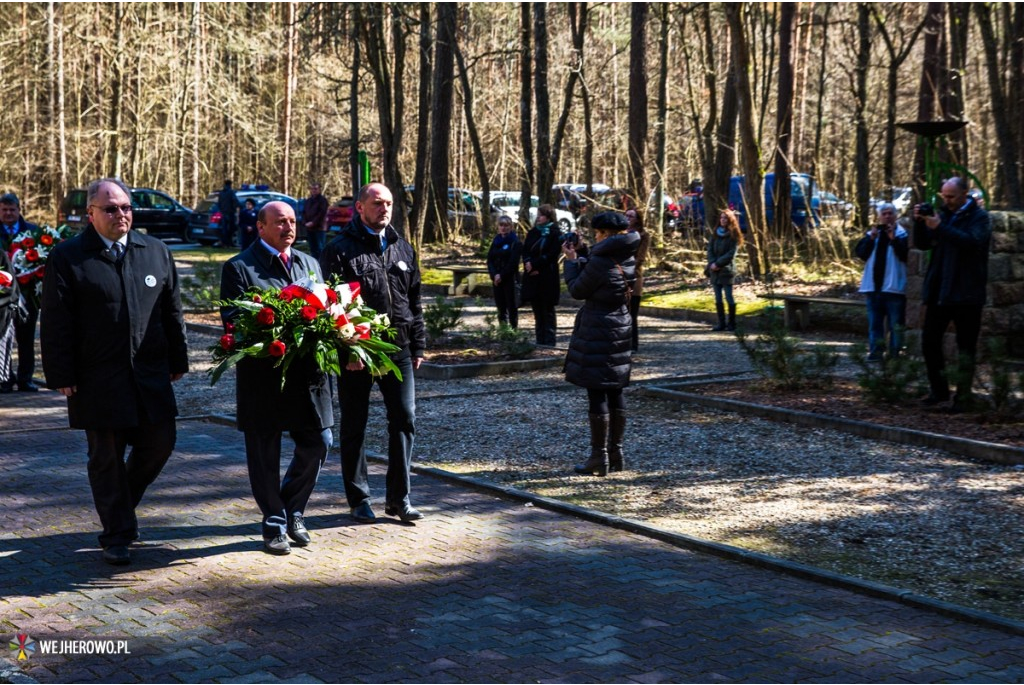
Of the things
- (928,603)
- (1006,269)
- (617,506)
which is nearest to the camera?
(928,603)

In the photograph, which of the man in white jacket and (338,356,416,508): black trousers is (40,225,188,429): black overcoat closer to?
(338,356,416,508): black trousers

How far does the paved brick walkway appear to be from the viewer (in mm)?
5250

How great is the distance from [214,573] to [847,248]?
1901 cm

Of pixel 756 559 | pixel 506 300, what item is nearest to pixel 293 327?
pixel 756 559

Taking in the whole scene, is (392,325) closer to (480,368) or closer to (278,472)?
(278,472)

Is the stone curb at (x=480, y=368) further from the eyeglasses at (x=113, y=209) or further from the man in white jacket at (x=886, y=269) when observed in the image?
the eyeglasses at (x=113, y=209)

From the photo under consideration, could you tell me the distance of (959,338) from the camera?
11273 millimetres

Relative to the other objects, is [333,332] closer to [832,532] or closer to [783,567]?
[783,567]

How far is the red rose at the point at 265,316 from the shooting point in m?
6.73

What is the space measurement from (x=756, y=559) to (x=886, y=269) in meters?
8.62

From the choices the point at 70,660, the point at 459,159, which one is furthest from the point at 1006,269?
the point at 459,159

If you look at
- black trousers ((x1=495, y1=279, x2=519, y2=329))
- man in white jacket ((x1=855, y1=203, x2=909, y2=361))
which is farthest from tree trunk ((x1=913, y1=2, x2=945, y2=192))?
black trousers ((x1=495, y1=279, x2=519, y2=329))

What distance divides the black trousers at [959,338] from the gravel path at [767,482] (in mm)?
1211

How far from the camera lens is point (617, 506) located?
8398 millimetres
